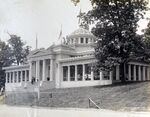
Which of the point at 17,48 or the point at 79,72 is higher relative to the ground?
the point at 17,48

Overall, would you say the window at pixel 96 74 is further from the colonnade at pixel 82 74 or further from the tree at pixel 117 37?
the tree at pixel 117 37

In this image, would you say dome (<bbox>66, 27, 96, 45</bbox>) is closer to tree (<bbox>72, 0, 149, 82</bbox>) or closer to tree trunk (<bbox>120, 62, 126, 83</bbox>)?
tree (<bbox>72, 0, 149, 82</bbox>)

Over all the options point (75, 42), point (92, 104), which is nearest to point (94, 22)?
point (92, 104)

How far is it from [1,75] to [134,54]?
2175 millimetres

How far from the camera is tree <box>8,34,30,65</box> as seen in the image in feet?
11.9

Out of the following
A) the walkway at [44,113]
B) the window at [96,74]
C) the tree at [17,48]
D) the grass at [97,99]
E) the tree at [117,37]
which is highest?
the tree at [117,37]

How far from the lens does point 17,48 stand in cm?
391

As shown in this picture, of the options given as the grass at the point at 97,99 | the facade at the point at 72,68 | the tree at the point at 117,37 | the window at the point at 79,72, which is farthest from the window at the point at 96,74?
the grass at the point at 97,99

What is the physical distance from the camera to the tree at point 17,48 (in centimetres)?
364

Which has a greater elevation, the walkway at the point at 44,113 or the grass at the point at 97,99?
the grass at the point at 97,99

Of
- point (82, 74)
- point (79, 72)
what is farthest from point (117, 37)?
point (79, 72)

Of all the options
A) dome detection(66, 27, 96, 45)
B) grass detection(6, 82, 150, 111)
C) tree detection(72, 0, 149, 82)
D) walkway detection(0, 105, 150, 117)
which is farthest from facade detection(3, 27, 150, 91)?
walkway detection(0, 105, 150, 117)

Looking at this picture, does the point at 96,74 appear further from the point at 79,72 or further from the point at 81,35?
the point at 81,35

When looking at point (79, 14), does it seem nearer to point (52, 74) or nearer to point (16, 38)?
point (16, 38)
